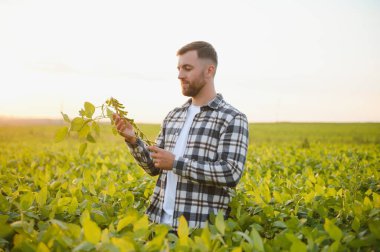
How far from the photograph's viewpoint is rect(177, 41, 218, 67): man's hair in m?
2.79

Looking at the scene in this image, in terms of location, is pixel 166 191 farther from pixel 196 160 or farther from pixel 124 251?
pixel 124 251

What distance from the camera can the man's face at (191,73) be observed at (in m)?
2.74

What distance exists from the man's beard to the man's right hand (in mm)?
546

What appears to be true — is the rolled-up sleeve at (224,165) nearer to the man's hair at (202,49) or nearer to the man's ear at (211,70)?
the man's ear at (211,70)

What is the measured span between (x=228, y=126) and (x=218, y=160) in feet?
0.93

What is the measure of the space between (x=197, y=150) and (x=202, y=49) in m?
0.89

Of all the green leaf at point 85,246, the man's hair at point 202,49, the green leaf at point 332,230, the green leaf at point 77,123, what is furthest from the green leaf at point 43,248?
the man's hair at point 202,49

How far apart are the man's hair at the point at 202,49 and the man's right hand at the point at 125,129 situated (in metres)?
0.78

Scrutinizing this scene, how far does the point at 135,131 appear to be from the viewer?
2.78 metres

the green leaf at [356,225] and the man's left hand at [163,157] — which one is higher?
the man's left hand at [163,157]

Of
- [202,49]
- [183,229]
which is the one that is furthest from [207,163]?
[202,49]

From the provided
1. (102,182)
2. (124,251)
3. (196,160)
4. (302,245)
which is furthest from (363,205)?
(102,182)

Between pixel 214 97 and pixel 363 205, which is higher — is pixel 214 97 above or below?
above

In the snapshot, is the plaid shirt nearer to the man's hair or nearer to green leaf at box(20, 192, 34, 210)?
the man's hair
